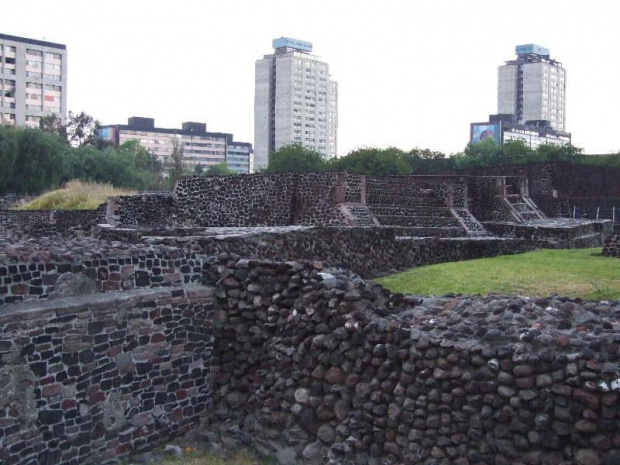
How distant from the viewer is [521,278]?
14109 mm

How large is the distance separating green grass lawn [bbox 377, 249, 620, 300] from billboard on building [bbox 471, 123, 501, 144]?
101 metres

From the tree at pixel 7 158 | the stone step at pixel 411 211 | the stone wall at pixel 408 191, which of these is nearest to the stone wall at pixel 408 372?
the stone step at pixel 411 211

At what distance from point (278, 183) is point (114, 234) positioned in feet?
35.6

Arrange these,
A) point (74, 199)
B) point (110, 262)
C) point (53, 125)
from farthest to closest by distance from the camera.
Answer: point (53, 125), point (74, 199), point (110, 262)

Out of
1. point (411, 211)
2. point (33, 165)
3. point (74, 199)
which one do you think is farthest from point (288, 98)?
point (411, 211)

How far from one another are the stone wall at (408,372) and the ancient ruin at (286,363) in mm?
14

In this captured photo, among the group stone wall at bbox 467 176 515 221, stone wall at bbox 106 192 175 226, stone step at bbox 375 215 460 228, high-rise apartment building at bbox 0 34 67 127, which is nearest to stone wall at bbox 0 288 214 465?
stone wall at bbox 106 192 175 226

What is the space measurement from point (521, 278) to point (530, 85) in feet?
451

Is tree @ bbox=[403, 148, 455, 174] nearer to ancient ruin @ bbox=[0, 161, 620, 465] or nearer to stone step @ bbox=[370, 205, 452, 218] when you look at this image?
stone step @ bbox=[370, 205, 452, 218]

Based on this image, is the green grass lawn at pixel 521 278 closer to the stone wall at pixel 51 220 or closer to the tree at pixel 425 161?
the stone wall at pixel 51 220

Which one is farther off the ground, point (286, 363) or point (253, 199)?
point (253, 199)

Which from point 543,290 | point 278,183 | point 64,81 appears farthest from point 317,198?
point 64,81

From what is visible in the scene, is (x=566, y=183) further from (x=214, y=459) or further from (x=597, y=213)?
(x=214, y=459)

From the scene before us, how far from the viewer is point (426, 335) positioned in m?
6.94
